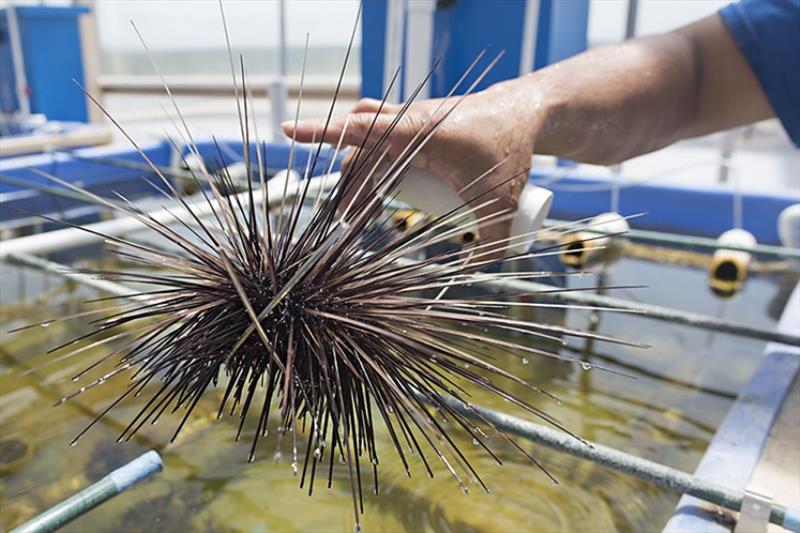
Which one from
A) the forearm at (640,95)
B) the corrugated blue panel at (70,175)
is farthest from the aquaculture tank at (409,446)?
the corrugated blue panel at (70,175)

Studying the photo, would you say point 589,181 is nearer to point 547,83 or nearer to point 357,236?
point 547,83

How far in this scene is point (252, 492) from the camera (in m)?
0.74

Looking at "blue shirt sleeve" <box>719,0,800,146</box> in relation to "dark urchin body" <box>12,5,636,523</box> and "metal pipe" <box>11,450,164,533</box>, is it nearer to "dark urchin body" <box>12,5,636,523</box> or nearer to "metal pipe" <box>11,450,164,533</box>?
"dark urchin body" <box>12,5,636,523</box>

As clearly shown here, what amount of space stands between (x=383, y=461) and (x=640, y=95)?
53cm

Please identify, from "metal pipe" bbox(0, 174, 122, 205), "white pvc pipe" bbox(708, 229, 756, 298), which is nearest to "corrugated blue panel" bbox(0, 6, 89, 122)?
"metal pipe" bbox(0, 174, 122, 205)

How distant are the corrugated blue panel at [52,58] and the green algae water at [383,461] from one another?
2656 millimetres

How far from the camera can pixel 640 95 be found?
69 centimetres

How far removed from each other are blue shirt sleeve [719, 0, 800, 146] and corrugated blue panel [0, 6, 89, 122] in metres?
3.33

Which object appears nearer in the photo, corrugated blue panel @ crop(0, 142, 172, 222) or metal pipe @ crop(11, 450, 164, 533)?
metal pipe @ crop(11, 450, 164, 533)

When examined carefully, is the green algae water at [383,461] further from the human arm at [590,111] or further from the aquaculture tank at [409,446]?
the human arm at [590,111]

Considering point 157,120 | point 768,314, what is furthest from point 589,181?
point 157,120

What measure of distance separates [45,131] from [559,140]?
8.08 feet

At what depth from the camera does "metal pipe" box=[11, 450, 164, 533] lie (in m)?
0.44

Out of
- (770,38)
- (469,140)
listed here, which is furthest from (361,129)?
(770,38)
